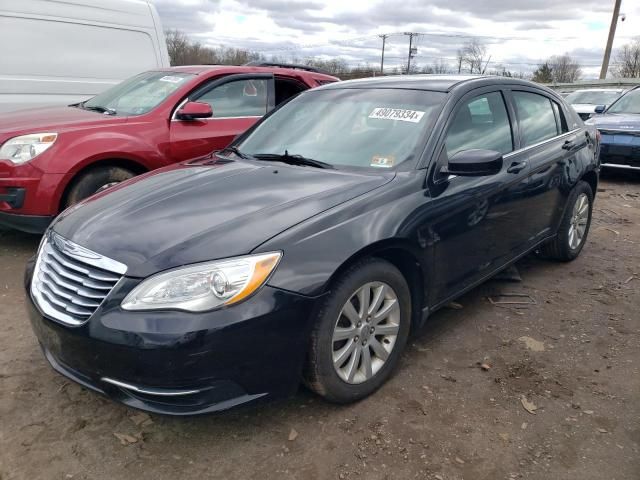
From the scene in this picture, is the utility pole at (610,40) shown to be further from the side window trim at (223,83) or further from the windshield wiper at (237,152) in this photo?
the windshield wiper at (237,152)

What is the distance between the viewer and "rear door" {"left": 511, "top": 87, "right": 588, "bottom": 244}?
3801mm

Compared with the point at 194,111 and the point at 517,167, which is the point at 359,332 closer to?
the point at 517,167

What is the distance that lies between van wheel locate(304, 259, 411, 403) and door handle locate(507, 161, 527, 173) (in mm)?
1303

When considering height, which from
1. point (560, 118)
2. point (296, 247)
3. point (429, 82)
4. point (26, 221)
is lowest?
point (26, 221)

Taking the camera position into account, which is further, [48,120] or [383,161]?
[48,120]

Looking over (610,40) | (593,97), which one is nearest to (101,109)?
(593,97)

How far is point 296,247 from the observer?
7.36 ft

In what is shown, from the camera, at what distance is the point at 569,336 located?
3.41m

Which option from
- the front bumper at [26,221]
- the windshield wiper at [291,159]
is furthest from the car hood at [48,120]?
the windshield wiper at [291,159]

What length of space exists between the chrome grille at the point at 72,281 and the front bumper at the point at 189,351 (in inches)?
2.2

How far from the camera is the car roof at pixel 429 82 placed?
132 inches

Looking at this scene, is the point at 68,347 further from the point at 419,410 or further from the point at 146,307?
the point at 419,410

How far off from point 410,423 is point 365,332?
0.46m

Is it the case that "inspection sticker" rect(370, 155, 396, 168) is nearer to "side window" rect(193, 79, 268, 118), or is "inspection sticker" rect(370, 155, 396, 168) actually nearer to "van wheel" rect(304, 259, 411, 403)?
"van wheel" rect(304, 259, 411, 403)
